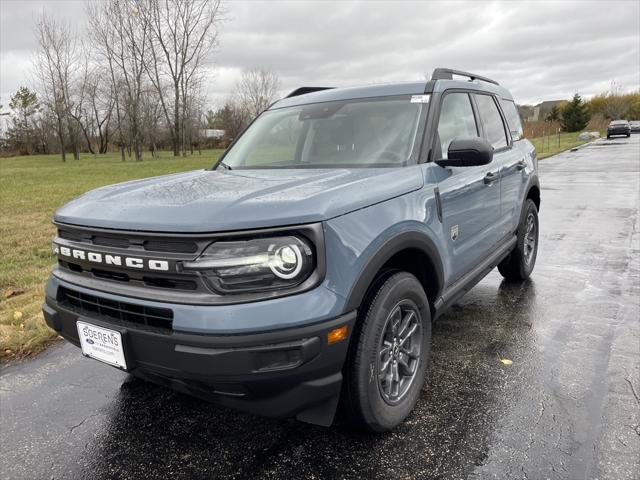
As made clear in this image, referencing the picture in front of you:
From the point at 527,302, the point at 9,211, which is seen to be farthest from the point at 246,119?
the point at 527,302

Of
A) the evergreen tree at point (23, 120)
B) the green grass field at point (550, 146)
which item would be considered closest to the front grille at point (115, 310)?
the green grass field at point (550, 146)

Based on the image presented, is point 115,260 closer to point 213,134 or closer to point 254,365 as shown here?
point 254,365

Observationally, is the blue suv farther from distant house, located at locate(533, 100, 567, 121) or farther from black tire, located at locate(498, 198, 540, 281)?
distant house, located at locate(533, 100, 567, 121)

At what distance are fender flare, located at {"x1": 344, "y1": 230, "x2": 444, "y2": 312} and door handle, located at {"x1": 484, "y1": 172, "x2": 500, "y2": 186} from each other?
1081 mm

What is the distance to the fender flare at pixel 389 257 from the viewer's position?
2.11m

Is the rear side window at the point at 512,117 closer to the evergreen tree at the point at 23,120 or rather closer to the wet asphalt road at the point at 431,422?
the wet asphalt road at the point at 431,422

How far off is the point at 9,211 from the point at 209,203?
1115cm

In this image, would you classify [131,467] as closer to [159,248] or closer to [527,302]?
[159,248]

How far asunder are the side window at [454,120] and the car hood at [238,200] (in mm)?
554

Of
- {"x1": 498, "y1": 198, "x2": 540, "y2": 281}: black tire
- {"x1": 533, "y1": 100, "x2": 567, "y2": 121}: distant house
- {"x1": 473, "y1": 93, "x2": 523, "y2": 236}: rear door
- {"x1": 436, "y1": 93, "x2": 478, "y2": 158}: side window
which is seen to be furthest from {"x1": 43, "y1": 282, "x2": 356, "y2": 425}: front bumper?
{"x1": 533, "y1": 100, "x2": 567, "y2": 121}: distant house

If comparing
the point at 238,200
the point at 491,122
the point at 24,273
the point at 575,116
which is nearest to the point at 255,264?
the point at 238,200

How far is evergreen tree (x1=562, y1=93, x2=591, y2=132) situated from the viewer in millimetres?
67062

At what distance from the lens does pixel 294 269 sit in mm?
1963

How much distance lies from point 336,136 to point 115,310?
6.12 feet
